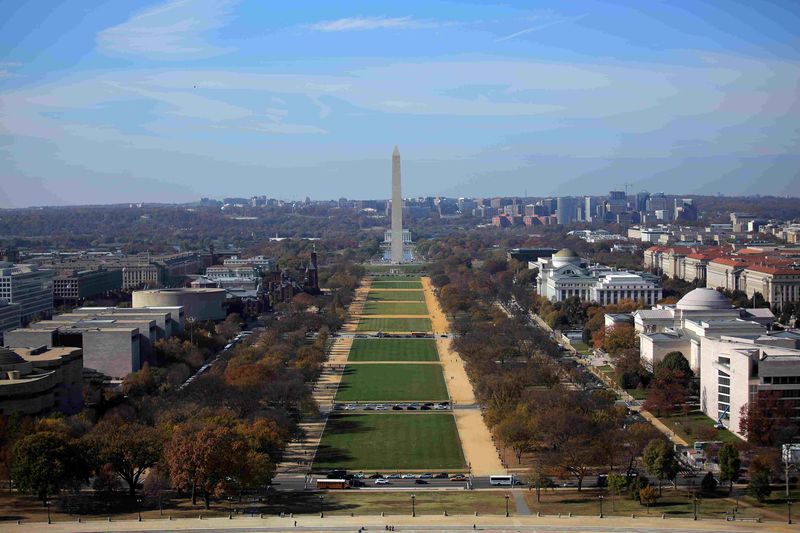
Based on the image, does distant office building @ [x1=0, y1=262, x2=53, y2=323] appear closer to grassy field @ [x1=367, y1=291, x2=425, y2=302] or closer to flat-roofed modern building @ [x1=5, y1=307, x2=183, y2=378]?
flat-roofed modern building @ [x1=5, y1=307, x2=183, y2=378]

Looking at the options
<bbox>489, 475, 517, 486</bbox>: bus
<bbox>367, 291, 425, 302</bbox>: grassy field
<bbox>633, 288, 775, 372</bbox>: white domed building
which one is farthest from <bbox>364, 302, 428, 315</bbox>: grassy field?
<bbox>489, 475, 517, 486</bbox>: bus

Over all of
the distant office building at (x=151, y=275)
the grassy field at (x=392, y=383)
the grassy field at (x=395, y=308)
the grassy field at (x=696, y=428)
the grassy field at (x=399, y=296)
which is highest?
the distant office building at (x=151, y=275)

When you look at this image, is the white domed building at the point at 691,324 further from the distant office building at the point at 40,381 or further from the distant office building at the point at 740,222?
the distant office building at the point at 740,222

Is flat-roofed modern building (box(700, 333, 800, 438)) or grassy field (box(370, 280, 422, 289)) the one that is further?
grassy field (box(370, 280, 422, 289))

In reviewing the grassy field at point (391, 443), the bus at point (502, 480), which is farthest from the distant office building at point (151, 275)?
the bus at point (502, 480)

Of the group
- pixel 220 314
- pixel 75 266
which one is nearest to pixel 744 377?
pixel 220 314

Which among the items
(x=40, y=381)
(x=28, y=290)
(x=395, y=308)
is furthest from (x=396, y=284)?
(x=40, y=381)

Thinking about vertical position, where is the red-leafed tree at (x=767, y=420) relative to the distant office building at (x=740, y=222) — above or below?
below
